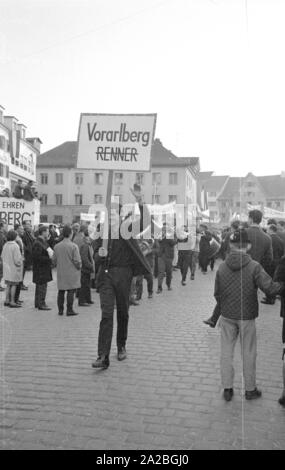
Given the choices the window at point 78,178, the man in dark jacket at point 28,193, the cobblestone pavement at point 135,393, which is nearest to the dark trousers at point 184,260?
the man in dark jacket at point 28,193

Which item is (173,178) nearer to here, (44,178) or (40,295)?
(44,178)

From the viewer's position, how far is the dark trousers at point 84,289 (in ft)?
39.1

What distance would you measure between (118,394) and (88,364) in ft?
4.31

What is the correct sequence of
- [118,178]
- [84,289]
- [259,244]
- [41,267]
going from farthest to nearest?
[118,178] < [84,289] < [41,267] < [259,244]

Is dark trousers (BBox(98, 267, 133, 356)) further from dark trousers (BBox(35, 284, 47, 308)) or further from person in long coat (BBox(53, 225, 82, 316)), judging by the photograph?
dark trousers (BBox(35, 284, 47, 308))

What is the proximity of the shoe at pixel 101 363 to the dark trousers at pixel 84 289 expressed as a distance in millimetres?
5745

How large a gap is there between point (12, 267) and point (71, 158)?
69.0 m

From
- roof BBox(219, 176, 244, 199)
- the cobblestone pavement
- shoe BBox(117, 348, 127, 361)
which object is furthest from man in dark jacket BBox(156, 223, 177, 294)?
roof BBox(219, 176, 244, 199)

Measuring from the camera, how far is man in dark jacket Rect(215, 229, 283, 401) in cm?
520

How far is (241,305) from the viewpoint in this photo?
17.3ft

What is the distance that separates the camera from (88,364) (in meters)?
6.44

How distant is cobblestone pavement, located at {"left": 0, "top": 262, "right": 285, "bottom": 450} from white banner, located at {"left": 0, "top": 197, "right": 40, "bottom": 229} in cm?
893

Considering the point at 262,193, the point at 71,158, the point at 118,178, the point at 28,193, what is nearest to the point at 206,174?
the point at 262,193
